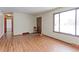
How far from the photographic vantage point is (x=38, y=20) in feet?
46.1

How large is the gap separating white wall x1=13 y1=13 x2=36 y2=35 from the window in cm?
456

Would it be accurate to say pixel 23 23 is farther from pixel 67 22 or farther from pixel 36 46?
pixel 36 46

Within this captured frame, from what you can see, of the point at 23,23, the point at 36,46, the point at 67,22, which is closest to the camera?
the point at 36,46

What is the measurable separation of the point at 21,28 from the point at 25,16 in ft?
5.08

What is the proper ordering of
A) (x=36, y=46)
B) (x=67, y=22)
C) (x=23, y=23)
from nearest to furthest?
(x=36, y=46), (x=67, y=22), (x=23, y=23)

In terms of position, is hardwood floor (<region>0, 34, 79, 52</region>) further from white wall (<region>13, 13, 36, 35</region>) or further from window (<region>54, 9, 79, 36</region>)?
white wall (<region>13, 13, 36, 35</region>)

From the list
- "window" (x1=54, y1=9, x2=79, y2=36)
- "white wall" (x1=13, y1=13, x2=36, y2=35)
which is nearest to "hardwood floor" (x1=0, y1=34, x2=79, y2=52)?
"window" (x1=54, y1=9, x2=79, y2=36)

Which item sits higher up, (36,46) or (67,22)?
(67,22)

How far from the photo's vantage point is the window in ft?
20.6

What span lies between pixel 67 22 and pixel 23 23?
6351mm

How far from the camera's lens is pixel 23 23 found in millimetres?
12484

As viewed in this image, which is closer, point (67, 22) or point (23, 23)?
point (67, 22)

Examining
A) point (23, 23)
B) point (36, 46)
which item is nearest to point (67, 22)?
point (36, 46)
